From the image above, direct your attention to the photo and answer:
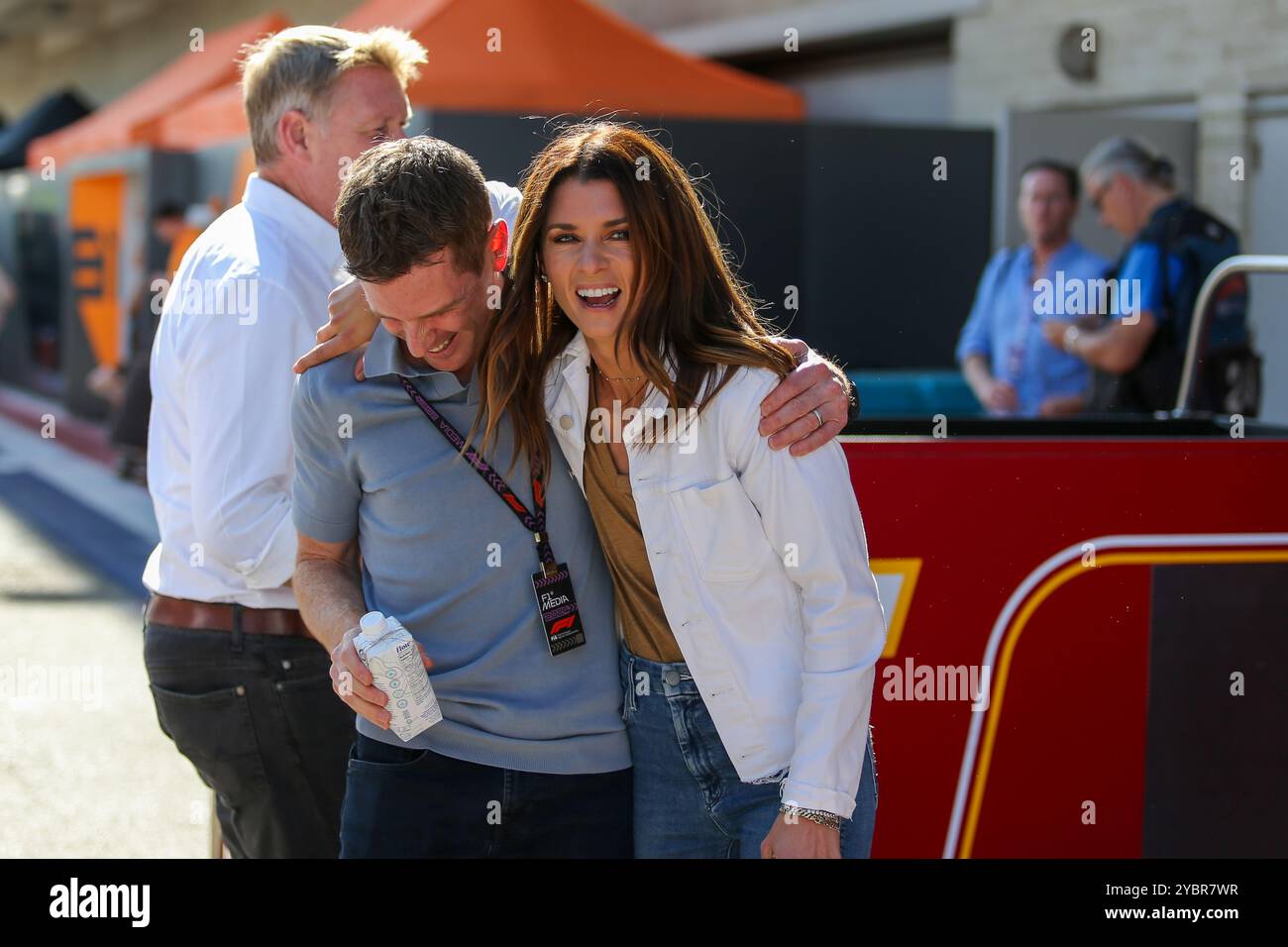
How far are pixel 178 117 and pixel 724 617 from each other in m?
11.5

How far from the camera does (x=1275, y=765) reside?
3111 mm

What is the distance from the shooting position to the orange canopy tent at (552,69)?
30.4 ft

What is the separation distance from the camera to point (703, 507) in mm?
2238

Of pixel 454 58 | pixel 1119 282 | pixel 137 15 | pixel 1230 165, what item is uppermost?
pixel 137 15

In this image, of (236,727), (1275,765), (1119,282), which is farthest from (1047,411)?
(236,727)

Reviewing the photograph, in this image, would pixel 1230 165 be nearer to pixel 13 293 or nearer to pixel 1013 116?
pixel 1013 116

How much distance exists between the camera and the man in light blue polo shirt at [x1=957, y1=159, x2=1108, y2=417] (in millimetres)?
6438

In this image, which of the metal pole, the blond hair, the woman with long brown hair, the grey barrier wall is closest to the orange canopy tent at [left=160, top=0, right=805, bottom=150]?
the grey barrier wall

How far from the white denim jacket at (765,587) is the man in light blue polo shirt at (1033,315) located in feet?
14.3

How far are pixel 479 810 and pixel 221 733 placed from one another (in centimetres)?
76

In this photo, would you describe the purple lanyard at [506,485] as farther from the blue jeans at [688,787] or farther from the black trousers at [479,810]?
the black trousers at [479,810]

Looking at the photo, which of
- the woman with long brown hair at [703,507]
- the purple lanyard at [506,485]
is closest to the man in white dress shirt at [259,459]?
the purple lanyard at [506,485]

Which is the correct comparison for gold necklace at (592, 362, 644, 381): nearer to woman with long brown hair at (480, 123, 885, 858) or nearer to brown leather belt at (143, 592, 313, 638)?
woman with long brown hair at (480, 123, 885, 858)

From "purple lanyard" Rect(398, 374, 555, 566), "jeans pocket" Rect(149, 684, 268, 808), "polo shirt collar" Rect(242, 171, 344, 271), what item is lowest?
"jeans pocket" Rect(149, 684, 268, 808)
